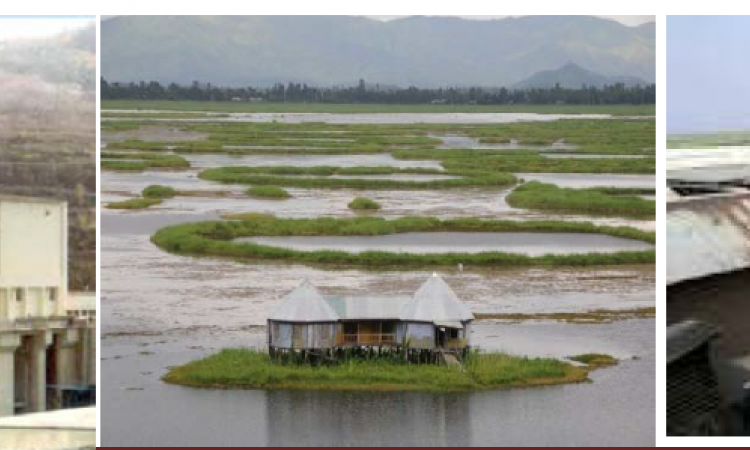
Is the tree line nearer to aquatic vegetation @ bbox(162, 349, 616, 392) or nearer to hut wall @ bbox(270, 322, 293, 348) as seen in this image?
hut wall @ bbox(270, 322, 293, 348)

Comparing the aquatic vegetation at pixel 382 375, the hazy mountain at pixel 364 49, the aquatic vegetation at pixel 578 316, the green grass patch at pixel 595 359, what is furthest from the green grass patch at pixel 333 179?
the green grass patch at pixel 595 359

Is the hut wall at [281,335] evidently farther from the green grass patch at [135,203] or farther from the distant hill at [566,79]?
the distant hill at [566,79]

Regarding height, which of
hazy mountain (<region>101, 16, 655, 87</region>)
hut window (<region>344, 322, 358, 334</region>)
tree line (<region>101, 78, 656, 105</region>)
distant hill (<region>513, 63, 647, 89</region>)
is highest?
hazy mountain (<region>101, 16, 655, 87</region>)

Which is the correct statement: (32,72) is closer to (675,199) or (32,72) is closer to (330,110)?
(330,110)

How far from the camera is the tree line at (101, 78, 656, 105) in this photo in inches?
496

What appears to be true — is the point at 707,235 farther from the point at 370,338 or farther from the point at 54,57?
the point at 54,57

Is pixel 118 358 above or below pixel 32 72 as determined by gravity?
below

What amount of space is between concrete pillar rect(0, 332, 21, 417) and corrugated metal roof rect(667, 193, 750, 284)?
5548 mm

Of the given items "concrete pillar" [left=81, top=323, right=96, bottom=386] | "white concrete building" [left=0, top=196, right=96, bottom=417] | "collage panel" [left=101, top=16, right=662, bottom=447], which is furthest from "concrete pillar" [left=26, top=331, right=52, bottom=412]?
"collage panel" [left=101, top=16, right=662, bottom=447]

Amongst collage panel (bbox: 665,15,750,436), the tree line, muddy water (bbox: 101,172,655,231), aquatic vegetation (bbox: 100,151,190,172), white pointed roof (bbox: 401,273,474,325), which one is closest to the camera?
collage panel (bbox: 665,15,750,436)

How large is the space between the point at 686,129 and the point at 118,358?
5.10 meters

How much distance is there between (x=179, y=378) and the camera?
480 inches

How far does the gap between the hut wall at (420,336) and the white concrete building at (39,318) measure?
2646mm
